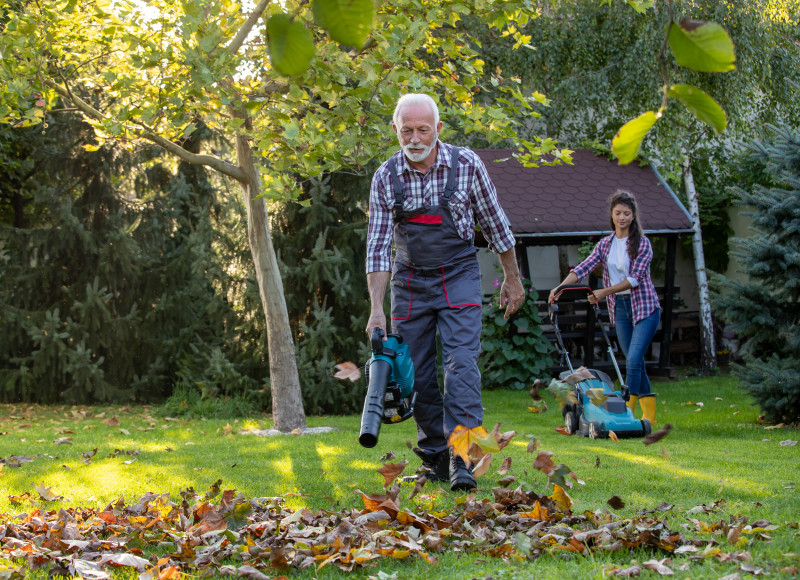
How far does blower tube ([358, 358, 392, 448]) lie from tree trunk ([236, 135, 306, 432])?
170 inches

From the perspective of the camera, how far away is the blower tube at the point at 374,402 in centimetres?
349

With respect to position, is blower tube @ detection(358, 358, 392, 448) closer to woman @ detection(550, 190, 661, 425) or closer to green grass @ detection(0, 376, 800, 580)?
green grass @ detection(0, 376, 800, 580)

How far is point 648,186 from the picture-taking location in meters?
13.6

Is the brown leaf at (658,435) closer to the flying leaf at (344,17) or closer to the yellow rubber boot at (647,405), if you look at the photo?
the yellow rubber boot at (647,405)

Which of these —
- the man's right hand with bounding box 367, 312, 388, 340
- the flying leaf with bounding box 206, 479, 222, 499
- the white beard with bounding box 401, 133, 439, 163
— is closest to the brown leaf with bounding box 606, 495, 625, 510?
the man's right hand with bounding box 367, 312, 388, 340

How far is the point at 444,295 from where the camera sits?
4.20m

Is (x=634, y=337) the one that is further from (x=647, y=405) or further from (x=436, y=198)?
(x=436, y=198)

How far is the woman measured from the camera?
21.8ft

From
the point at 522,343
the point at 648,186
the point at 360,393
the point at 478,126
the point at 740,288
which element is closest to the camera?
the point at 478,126

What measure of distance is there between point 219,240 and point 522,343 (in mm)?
4353

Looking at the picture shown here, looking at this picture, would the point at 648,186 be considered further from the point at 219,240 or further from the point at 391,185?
the point at 391,185

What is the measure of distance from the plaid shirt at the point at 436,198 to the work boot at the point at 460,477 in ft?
3.33

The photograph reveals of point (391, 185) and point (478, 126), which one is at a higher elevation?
point (478, 126)

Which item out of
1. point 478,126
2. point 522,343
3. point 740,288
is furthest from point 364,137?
point 522,343
